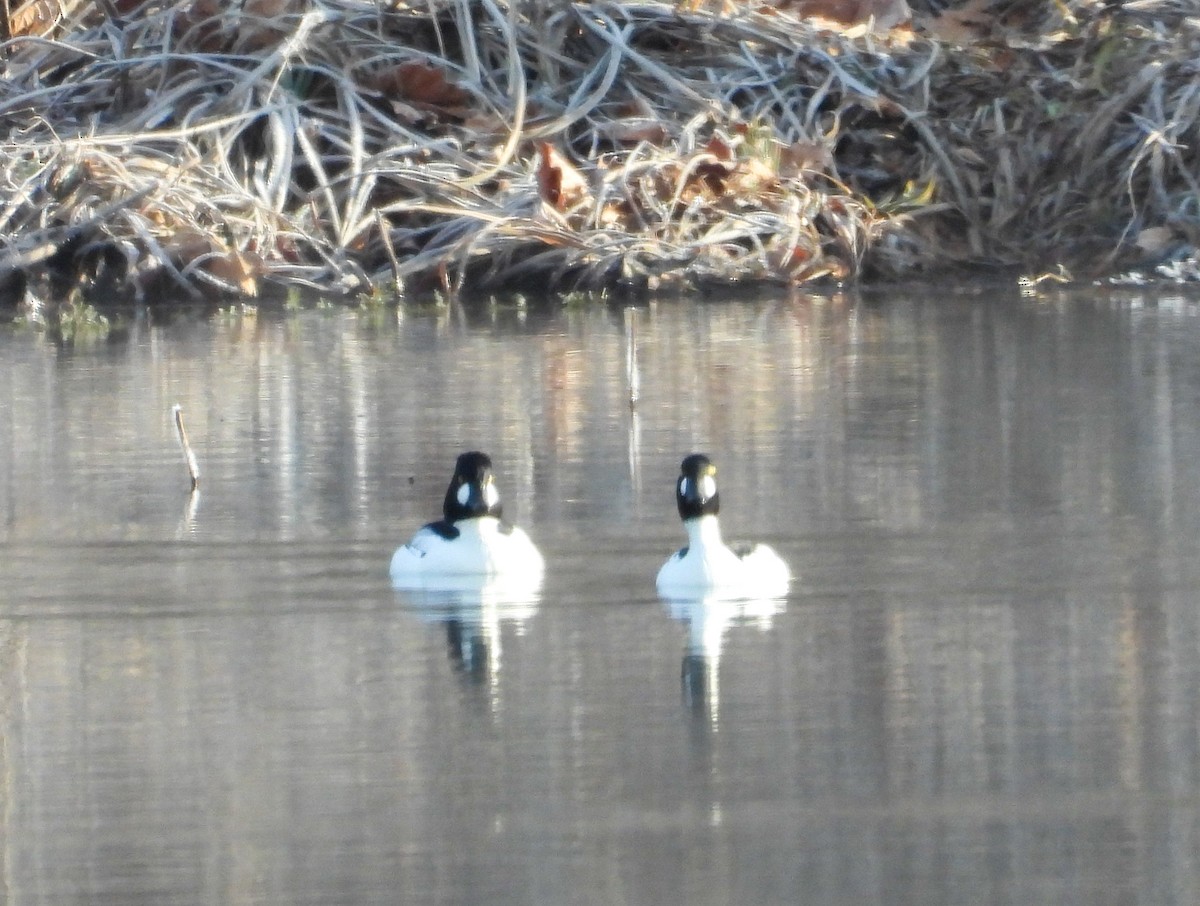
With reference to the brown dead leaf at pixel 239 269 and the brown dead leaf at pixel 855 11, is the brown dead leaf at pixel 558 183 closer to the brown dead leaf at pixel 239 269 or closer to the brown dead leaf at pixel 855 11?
the brown dead leaf at pixel 239 269

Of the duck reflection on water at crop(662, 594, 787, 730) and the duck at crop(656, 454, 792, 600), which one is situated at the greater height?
the duck at crop(656, 454, 792, 600)

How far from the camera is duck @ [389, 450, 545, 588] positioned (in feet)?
24.9

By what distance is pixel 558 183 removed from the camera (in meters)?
16.5

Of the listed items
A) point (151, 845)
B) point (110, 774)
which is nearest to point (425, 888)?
point (151, 845)

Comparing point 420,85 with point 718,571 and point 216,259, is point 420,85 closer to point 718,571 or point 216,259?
point 216,259

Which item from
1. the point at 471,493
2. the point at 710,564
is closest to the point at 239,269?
the point at 471,493

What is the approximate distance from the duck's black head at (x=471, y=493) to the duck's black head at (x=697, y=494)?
63cm

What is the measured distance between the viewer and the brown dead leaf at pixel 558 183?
1655cm

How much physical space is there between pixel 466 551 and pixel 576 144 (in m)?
10.5

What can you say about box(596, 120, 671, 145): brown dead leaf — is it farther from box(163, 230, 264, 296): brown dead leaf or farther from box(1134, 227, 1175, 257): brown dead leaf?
box(1134, 227, 1175, 257): brown dead leaf

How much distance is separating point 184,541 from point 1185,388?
4.88 m

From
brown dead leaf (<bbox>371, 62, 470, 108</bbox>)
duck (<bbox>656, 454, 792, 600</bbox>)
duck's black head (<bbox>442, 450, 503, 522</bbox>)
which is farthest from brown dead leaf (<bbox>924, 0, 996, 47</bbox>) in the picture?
duck (<bbox>656, 454, 792, 600</bbox>)

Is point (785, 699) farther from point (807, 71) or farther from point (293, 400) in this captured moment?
point (807, 71)

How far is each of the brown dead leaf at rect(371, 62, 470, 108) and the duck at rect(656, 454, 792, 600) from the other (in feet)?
35.4
